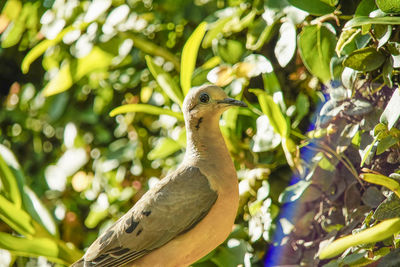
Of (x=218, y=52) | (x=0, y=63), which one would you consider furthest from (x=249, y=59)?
(x=0, y=63)

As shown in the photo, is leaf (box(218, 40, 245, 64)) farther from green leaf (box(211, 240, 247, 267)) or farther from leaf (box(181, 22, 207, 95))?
green leaf (box(211, 240, 247, 267))

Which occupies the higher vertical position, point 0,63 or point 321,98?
point 321,98

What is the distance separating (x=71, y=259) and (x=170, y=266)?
422 mm

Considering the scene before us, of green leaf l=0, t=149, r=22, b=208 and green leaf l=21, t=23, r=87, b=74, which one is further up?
green leaf l=21, t=23, r=87, b=74

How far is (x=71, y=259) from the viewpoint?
1.29 meters

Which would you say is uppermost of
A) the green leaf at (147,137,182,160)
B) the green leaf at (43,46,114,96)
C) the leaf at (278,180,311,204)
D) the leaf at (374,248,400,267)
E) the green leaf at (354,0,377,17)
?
the green leaf at (354,0,377,17)

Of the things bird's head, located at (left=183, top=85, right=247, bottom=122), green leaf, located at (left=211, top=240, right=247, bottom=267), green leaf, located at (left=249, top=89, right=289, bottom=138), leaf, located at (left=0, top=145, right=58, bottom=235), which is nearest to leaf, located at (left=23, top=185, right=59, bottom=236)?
leaf, located at (left=0, top=145, right=58, bottom=235)

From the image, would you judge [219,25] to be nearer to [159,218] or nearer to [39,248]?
[159,218]

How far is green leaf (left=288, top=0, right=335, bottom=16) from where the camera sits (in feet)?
3.13

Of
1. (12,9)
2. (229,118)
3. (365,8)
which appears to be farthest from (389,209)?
(12,9)

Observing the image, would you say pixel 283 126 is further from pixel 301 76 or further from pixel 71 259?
pixel 71 259

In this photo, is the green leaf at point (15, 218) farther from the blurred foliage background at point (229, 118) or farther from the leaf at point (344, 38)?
the leaf at point (344, 38)

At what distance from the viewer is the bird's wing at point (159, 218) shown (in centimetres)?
97

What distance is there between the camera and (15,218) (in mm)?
1271
